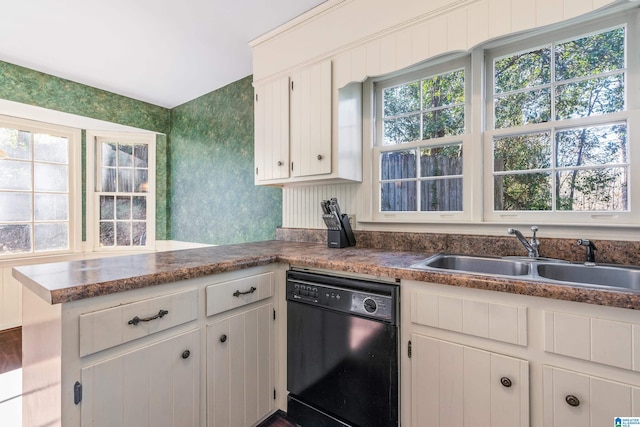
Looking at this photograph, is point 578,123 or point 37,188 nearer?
point 578,123

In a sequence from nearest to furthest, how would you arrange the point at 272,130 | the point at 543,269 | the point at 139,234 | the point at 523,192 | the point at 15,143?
the point at 543,269 < the point at 523,192 < the point at 272,130 < the point at 15,143 < the point at 139,234

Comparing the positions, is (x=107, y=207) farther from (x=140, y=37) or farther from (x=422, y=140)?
(x=422, y=140)

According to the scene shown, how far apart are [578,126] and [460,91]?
24.8 inches

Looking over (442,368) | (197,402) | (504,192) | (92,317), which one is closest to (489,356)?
(442,368)

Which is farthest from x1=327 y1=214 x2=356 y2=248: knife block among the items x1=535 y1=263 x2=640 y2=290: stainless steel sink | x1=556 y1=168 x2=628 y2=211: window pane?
x1=556 y1=168 x2=628 y2=211: window pane

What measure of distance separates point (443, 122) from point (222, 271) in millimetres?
1580

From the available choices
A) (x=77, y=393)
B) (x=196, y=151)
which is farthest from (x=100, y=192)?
(x=77, y=393)

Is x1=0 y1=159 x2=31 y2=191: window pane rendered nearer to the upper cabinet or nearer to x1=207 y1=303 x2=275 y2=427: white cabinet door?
the upper cabinet

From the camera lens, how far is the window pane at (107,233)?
3.61 metres

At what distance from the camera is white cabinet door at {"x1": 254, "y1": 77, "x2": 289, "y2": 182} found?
2141 millimetres

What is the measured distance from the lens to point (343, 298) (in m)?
1.43

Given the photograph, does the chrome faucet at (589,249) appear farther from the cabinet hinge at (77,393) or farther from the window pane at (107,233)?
the window pane at (107,233)

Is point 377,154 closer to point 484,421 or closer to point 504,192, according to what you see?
point 504,192

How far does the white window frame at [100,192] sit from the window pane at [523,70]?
373cm
